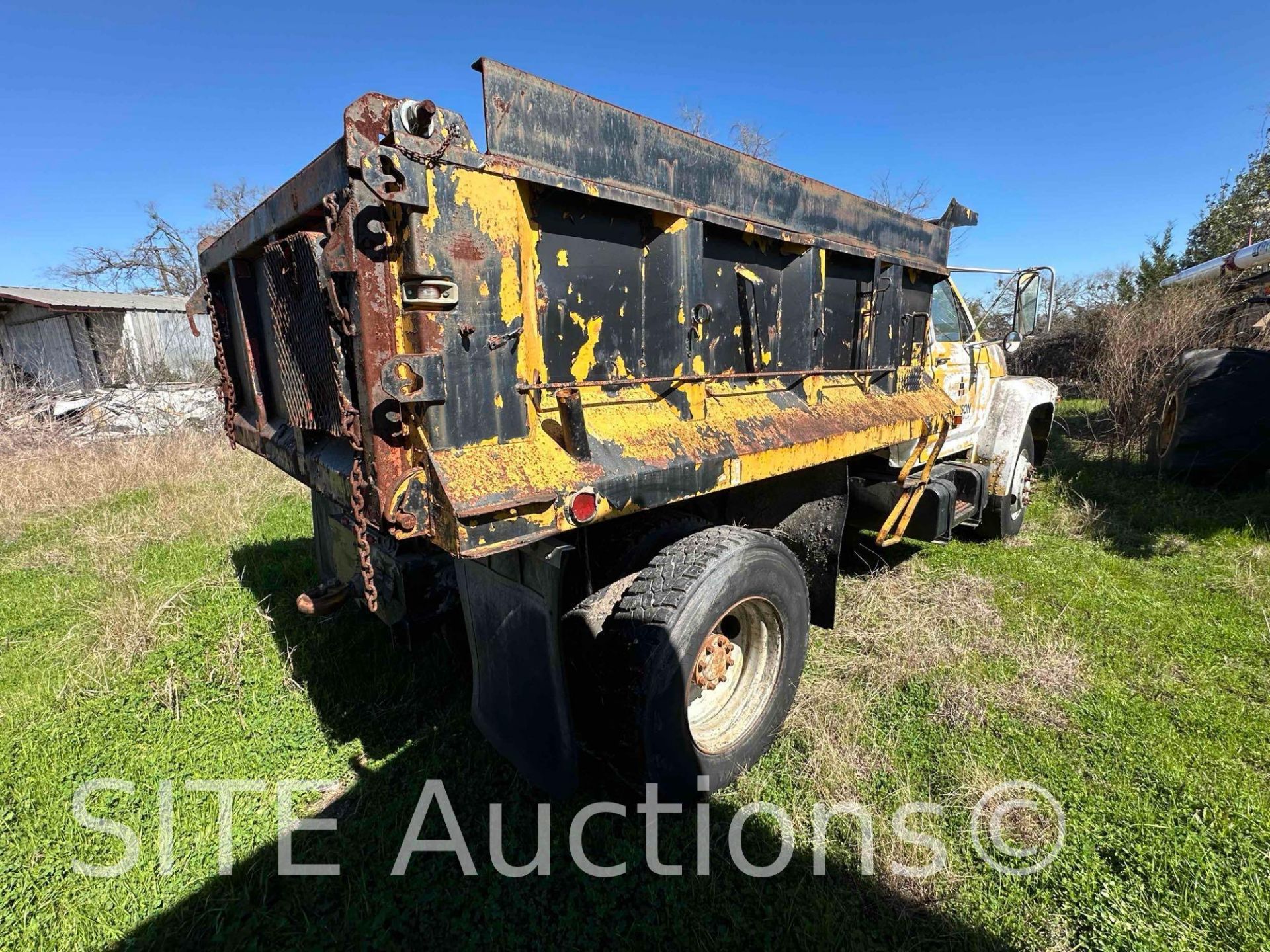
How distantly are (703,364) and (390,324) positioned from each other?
49.6 inches

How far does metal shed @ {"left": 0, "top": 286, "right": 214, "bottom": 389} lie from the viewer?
48.7 ft

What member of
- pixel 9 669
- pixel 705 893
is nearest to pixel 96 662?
pixel 9 669

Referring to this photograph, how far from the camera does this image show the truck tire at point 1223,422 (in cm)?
593

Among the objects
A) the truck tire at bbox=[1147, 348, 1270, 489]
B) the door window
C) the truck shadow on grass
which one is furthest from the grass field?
the door window

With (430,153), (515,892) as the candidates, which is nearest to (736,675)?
(515,892)

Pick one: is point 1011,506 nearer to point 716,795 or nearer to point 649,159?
point 716,795

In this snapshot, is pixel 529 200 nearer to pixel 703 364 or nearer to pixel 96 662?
pixel 703 364

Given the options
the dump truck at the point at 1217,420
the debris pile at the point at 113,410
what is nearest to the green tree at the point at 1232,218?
the dump truck at the point at 1217,420

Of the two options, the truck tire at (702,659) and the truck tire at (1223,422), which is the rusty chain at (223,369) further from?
the truck tire at (1223,422)

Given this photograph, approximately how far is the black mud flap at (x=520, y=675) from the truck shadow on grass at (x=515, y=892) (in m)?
0.33

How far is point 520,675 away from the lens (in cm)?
222

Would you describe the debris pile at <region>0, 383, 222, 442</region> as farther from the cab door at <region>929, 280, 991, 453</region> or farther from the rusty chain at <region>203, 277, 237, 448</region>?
the cab door at <region>929, 280, 991, 453</region>

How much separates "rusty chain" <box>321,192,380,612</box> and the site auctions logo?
1213mm

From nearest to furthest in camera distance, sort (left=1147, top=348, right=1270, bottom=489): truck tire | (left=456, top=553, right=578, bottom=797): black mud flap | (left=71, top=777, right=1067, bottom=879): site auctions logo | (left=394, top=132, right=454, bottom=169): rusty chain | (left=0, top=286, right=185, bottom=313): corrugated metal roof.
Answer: (left=394, top=132, right=454, bottom=169): rusty chain → (left=456, top=553, right=578, bottom=797): black mud flap → (left=71, top=777, right=1067, bottom=879): site auctions logo → (left=1147, top=348, right=1270, bottom=489): truck tire → (left=0, top=286, right=185, bottom=313): corrugated metal roof
